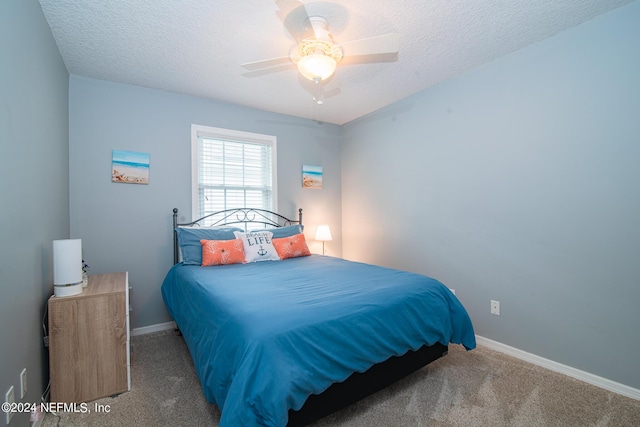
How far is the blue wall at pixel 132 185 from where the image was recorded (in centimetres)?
272

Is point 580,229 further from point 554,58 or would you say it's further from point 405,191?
point 405,191

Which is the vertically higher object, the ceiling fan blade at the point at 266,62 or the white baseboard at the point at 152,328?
the ceiling fan blade at the point at 266,62

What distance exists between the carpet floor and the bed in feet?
0.52

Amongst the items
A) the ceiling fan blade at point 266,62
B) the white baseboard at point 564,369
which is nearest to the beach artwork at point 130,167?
the ceiling fan blade at point 266,62

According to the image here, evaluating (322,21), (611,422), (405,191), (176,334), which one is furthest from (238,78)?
(611,422)

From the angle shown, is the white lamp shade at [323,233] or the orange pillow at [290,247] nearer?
the orange pillow at [290,247]

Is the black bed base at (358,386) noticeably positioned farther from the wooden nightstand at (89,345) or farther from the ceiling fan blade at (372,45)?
the ceiling fan blade at (372,45)

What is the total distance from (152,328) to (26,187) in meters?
1.99

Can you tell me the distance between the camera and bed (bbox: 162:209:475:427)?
1.26 metres

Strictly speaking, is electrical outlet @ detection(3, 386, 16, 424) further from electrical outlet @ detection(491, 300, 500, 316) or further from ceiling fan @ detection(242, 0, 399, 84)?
electrical outlet @ detection(491, 300, 500, 316)

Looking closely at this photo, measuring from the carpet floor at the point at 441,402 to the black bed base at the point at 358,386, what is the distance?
0.48ft

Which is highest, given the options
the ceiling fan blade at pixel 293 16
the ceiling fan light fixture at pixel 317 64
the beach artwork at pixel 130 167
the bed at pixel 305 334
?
the ceiling fan blade at pixel 293 16

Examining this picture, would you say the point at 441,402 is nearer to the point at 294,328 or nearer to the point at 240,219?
the point at 294,328

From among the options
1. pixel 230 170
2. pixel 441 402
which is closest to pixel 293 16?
pixel 230 170
